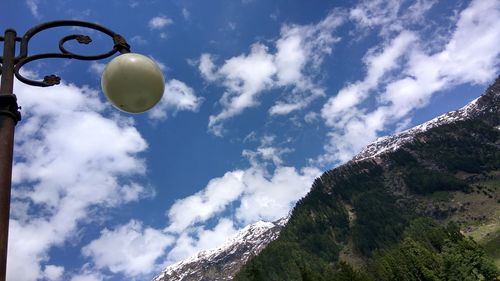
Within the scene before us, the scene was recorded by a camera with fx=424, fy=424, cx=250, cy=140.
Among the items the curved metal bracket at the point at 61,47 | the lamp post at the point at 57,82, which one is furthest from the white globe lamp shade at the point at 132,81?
the curved metal bracket at the point at 61,47

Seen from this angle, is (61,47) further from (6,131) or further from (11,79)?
(6,131)

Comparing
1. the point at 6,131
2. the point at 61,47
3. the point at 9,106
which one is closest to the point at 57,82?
the point at 61,47

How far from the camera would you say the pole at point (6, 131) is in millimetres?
4035

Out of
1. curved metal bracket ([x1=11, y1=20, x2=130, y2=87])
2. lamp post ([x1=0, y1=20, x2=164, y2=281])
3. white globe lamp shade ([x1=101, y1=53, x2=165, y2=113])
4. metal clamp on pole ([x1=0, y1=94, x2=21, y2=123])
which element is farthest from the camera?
curved metal bracket ([x1=11, y1=20, x2=130, y2=87])

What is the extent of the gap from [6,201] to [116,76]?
176cm

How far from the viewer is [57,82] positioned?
5.55 m

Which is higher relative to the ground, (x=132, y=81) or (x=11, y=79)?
(x=11, y=79)

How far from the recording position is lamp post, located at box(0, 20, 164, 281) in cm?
421

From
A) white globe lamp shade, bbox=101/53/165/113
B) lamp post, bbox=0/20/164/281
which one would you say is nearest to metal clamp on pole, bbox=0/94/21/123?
lamp post, bbox=0/20/164/281

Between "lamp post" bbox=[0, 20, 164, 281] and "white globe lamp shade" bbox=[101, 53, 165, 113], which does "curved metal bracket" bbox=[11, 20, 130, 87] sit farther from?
"white globe lamp shade" bbox=[101, 53, 165, 113]

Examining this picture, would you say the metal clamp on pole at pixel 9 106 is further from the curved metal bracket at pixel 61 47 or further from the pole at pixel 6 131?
the curved metal bracket at pixel 61 47

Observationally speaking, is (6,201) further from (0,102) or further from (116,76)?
(116,76)

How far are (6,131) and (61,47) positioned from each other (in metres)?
1.74

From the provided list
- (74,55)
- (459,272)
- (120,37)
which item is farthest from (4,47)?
(459,272)
